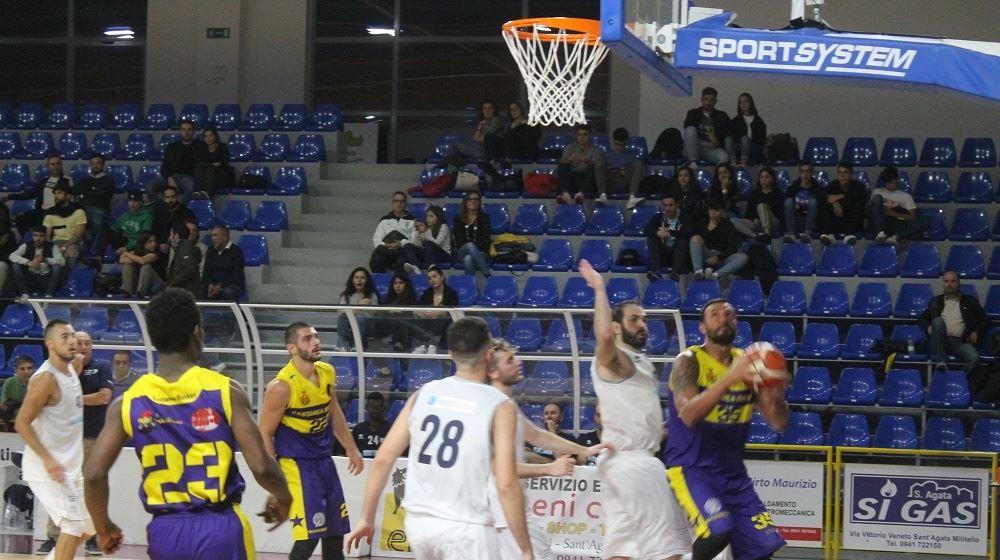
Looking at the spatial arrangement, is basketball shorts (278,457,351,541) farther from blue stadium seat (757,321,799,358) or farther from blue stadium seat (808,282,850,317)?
blue stadium seat (808,282,850,317)

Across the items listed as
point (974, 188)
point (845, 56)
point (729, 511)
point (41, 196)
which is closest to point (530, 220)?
point (974, 188)

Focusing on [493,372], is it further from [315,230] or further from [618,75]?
[618,75]

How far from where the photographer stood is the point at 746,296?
16000mm

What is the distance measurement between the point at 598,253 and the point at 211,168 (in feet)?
20.1

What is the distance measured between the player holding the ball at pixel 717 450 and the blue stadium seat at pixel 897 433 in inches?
281

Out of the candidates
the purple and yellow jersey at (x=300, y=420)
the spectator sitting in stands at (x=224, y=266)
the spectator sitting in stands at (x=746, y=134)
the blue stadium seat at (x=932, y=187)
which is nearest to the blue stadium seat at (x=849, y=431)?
the blue stadium seat at (x=932, y=187)

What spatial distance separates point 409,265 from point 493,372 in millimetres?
8825

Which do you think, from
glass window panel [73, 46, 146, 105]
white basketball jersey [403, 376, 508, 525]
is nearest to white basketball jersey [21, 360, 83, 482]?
white basketball jersey [403, 376, 508, 525]

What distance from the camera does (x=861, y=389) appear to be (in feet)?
48.9

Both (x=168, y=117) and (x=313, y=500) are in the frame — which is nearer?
(x=313, y=500)

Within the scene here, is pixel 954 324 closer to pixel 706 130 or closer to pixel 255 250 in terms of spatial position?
pixel 706 130

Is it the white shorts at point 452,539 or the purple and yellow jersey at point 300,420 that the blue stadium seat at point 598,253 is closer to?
the purple and yellow jersey at point 300,420

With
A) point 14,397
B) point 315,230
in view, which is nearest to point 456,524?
point 14,397

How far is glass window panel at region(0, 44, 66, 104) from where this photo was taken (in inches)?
968
